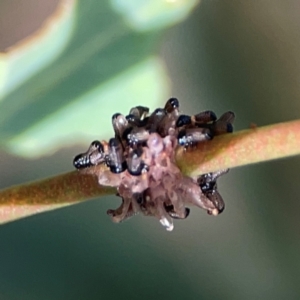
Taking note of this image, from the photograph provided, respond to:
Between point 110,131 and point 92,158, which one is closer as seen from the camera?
point 92,158

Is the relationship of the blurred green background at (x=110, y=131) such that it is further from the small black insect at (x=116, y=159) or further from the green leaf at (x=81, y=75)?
the small black insect at (x=116, y=159)

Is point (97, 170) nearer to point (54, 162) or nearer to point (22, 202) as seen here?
point (22, 202)

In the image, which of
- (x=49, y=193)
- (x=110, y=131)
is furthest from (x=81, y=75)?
(x=49, y=193)

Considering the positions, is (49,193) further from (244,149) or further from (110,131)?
(110,131)

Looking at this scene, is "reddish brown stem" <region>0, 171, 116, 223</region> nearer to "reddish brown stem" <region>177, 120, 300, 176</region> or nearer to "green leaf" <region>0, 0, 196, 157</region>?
"reddish brown stem" <region>177, 120, 300, 176</region>

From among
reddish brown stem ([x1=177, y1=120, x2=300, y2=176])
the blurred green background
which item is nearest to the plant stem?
reddish brown stem ([x1=177, y1=120, x2=300, y2=176])

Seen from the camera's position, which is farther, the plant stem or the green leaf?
the green leaf
